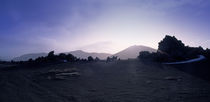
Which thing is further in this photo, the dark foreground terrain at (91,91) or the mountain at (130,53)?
the mountain at (130,53)

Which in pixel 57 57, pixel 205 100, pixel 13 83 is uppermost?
pixel 57 57

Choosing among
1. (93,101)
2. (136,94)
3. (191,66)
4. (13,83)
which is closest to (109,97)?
(93,101)

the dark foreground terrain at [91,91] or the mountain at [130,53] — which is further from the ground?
the mountain at [130,53]

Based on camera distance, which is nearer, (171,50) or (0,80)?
(0,80)

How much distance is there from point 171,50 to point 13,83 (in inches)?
780

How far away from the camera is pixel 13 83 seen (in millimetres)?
8711

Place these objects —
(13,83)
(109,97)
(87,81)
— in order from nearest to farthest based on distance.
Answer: (109,97) < (13,83) < (87,81)

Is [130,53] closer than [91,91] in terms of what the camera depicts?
No

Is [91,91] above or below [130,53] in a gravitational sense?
below

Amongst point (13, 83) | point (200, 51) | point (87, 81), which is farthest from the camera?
point (200, 51)

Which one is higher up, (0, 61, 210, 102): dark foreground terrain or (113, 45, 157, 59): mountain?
(113, 45, 157, 59): mountain

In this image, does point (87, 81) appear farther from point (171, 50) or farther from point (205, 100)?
point (171, 50)

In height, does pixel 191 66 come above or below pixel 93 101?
above

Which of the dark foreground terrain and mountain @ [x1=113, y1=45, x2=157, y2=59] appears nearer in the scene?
the dark foreground terrain
